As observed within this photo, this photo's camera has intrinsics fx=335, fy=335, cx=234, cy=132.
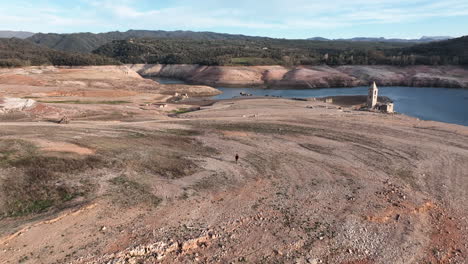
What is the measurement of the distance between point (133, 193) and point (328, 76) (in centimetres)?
13177

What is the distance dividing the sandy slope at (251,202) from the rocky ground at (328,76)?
100506 mm

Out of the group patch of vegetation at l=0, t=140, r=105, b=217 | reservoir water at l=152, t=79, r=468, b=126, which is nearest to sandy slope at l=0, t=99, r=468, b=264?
patch of vegetation at l=0, t=140, r=105, b=217

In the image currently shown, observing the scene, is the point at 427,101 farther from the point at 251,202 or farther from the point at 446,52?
the point at 251,202

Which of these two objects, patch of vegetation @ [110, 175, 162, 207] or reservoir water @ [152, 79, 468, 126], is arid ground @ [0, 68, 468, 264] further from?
reservoir water @ [152, 79, 468, 126]

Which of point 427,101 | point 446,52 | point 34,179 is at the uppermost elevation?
point 446,52

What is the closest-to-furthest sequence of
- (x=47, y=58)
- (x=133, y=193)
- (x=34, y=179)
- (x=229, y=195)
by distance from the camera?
(x=133, y=193)
(x=34, y=179)
(x=229, y=195)
(x=47, y=58)

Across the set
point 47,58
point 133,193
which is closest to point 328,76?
point 47,58

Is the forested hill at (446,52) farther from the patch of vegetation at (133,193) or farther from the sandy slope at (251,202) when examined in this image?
the patch of vegetation at (133,193)

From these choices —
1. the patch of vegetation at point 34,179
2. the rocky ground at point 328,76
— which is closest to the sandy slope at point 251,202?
the patch of vegetation at point 34,179

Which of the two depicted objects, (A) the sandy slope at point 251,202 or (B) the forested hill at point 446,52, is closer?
(A) the sandy slope at point 251,202

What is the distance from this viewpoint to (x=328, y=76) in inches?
5645

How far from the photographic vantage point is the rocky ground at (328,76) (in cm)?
13375

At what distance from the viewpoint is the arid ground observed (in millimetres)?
18016

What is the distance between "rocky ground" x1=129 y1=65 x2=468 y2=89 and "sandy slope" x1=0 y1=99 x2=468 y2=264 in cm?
10051
